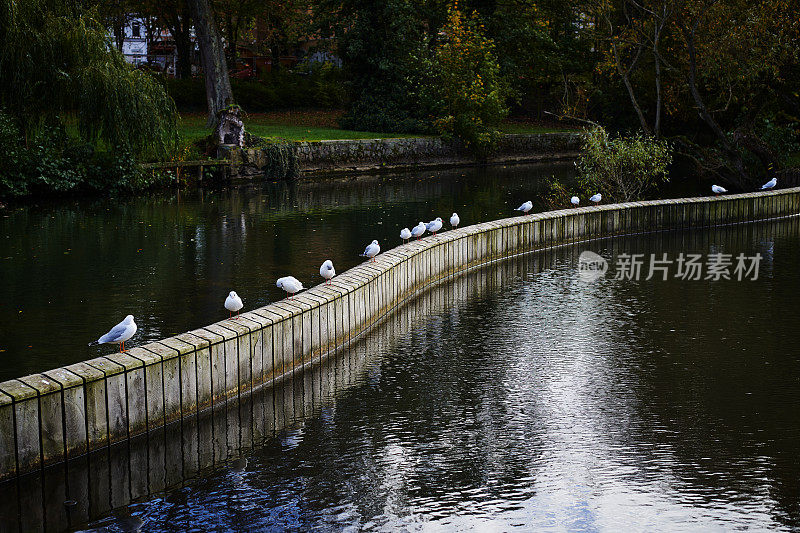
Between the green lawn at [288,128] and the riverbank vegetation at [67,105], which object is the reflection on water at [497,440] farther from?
the green lawn at [288,128]

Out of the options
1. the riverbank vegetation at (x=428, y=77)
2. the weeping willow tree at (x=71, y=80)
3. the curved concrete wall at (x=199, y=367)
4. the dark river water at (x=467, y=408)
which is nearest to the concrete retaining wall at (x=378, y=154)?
the riverbank vegetation at (x=428, y=77)

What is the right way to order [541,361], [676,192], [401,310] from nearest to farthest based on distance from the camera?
[541,361], [401,310], [676,192]

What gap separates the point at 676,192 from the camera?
28.4m

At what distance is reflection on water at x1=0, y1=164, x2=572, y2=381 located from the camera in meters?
12.1

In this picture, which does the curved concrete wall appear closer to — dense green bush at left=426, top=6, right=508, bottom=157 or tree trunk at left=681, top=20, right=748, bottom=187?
tree trunk at left=681, top=20, right=748, bottom=187

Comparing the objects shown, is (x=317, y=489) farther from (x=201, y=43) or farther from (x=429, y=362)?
(x=201, y=43)

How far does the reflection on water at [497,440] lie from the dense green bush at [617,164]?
8.98 meters

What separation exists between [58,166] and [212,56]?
1115 cm

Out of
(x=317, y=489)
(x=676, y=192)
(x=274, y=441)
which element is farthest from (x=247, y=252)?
(x=676, y=192)

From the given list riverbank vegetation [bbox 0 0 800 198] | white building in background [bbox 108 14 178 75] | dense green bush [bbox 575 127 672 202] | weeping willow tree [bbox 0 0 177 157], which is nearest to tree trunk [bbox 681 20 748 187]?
riverbank vegetation [bbox 0 0 800 198]

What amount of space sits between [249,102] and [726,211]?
29.4 metres

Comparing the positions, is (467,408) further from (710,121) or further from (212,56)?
(212,56)

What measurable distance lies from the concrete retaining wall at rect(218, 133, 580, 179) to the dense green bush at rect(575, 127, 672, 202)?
12.6 metres

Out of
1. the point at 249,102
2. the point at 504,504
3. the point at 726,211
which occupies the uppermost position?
the point at 249,102
